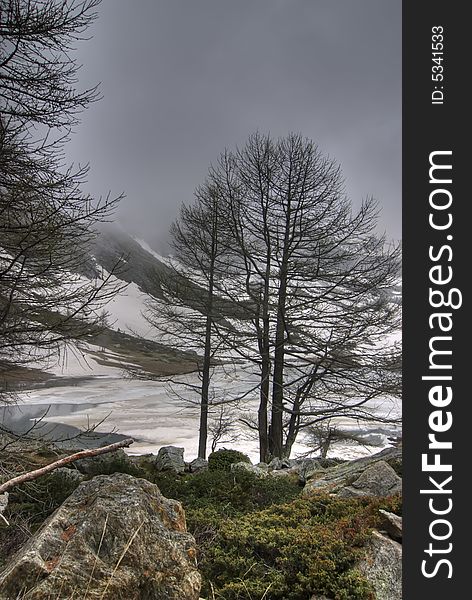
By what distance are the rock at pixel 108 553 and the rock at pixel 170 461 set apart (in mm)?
5993

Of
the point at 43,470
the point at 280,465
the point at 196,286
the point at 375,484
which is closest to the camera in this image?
the point at 43,470

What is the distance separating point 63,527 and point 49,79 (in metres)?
6.36

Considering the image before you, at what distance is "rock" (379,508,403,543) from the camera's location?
3.22 m

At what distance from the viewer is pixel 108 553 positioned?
2104mm

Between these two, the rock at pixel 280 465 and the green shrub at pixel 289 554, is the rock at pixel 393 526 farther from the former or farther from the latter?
the rock at pixel 280 465

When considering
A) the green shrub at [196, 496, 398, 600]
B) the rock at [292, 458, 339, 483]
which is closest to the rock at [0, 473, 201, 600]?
the green shrub at [196, 496, 398, 600]

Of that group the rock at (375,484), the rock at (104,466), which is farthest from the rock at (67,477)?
the rock at (375,484)

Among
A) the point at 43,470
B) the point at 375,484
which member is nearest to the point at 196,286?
the point at 375,484

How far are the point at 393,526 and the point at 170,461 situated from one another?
591cm

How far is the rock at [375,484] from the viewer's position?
5035 mm

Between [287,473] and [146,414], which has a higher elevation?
[287,473]

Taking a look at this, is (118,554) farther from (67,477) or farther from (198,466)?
(198,466)

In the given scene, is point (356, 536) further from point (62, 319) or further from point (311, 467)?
point (311, 467)

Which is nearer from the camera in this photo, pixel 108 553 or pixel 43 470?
pixel 108 553
